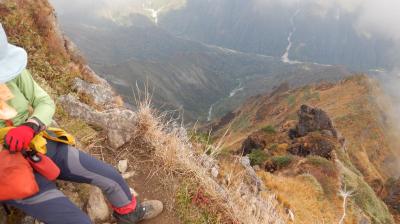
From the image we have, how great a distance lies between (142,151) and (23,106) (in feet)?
→ 8.88

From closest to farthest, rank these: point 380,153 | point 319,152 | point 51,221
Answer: point 51,221 → point 319,152 → point 380,153

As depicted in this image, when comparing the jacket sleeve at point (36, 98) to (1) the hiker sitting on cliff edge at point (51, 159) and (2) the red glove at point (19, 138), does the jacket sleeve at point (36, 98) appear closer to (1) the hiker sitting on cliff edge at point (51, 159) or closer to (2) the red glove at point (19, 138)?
(1) the hiker sitting on cliff edge at point (51, 159)

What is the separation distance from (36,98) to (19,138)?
1.26 m

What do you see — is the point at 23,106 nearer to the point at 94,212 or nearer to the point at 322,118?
the point at 94,212

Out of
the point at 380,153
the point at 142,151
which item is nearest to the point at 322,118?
the point at 380,153

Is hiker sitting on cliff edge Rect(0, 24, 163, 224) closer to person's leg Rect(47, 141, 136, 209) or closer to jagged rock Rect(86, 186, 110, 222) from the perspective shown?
person's leg Rect(47, 141, 136, 209)

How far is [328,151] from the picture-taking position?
33.7m

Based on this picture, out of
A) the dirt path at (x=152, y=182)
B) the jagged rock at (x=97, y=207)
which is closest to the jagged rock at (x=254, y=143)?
the dirt path at (x=152, y=182)

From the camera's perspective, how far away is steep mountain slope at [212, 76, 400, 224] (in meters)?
19.9

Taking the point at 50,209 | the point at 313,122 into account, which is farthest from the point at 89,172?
the point at 313,122

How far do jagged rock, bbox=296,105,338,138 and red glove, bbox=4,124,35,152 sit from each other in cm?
4406

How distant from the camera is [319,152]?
34156mm

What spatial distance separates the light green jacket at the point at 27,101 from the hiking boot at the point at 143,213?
1.73m

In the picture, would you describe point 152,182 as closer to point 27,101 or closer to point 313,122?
point 27,101
